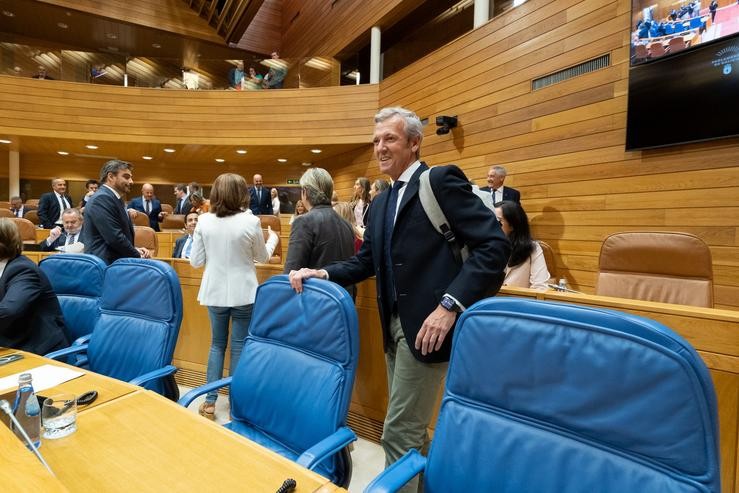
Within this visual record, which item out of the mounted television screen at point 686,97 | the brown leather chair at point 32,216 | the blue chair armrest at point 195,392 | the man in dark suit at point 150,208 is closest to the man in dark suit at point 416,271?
the blue chair armrest at point 195,392

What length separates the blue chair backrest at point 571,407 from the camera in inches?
27.2

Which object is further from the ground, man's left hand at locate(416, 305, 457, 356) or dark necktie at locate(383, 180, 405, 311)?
dark necktie at locate(383, 180, 405, 311)

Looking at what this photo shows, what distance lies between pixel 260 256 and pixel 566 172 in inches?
136

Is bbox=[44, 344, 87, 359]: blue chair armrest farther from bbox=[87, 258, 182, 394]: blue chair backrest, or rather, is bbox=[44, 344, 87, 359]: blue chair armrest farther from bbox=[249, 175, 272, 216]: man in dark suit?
bbox=[249, 175, 272, 216]: man in dark suit

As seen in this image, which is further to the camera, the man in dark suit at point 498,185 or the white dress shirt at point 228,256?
the man in dark suit at point 498,185

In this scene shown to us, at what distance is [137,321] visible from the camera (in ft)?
5.88

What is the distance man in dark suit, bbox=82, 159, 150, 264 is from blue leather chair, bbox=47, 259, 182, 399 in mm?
892

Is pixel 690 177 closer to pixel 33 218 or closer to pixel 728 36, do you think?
pixel 728 36

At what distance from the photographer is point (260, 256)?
2.46 m

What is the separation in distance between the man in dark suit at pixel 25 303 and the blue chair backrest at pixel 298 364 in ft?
3.51

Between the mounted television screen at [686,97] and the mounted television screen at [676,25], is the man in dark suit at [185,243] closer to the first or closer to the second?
the mounted television screen at [686,97]

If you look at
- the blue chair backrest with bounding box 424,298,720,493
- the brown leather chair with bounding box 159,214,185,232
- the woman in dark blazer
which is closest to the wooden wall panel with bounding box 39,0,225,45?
the brown leather chair with bounding box 159,214,185,232

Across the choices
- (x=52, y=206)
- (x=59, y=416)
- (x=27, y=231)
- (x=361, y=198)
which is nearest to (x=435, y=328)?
(x=59, y=416)

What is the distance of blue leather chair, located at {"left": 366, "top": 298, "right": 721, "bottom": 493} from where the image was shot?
2.27ft
